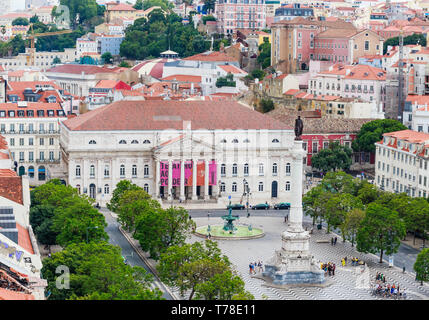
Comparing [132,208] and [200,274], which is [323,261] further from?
[200,274]

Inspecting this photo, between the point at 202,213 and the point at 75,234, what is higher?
the point at 75,234

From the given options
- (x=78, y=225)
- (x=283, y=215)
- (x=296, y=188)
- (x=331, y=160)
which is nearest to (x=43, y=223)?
(x=78, y=225)

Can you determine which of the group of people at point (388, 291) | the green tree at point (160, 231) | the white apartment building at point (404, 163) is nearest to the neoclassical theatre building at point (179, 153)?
the white apartment building at point (404, 163)

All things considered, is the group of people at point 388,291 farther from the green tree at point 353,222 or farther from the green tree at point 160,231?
the green tree at point 160,231

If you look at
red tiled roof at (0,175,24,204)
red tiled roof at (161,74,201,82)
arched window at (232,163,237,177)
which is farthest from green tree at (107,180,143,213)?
red tiled roof at (161,74,201,82)

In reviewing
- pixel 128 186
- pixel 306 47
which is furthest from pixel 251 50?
pixel 128 186
